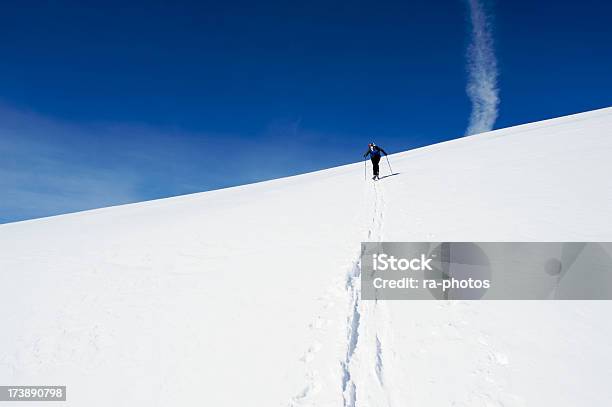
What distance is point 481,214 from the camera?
7.45 metres

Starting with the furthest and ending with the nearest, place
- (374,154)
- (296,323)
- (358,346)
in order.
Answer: (374,154) < (296,323) < (358,346)

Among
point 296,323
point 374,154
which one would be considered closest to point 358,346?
point 296,323

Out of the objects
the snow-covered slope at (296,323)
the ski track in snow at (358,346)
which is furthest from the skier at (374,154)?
the ski track in snow at (358,346)

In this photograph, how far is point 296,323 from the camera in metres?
4.17

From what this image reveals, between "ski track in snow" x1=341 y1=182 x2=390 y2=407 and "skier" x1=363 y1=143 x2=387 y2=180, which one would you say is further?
"skier" x1=363 y1=143 x2=387 y2=180

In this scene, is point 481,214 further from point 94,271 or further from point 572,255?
point 94,271

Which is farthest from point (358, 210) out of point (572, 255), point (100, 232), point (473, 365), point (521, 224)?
point (100, 232)

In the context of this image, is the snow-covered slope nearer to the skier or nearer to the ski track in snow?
the ski track in snow

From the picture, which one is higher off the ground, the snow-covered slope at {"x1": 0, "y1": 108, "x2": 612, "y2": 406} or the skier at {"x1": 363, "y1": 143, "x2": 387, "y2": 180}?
the skier at {"x1": 363, "y1": 143, "x2": 387, "y2": 180}

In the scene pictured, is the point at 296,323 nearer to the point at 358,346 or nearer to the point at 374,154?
the point at 358,346

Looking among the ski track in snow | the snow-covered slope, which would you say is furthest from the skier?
the ski track in snow

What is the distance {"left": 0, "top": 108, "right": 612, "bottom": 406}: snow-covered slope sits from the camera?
10.1 feet

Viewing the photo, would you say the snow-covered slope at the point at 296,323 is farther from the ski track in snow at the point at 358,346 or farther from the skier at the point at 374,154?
the skier at the point at 374,154

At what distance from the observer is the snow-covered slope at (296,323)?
3086 millimetres
